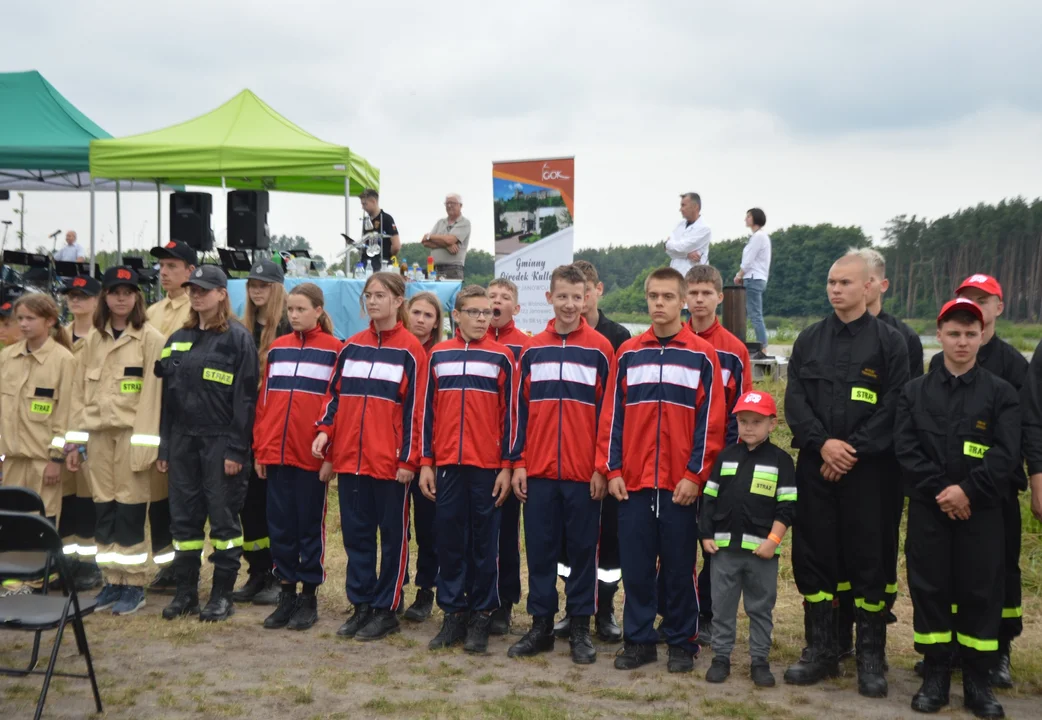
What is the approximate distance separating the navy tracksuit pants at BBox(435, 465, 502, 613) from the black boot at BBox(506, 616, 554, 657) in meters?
0.26

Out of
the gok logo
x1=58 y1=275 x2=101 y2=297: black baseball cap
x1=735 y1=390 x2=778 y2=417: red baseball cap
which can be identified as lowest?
x1=735 y1=390 x2=778 y2=417: red baseball cap

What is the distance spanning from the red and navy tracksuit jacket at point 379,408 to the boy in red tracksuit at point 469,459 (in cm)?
11

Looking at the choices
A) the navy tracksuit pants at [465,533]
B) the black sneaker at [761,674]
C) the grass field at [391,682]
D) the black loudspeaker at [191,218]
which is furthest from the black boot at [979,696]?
the black loudspeaker at [191,218]

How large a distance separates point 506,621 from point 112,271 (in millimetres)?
3400

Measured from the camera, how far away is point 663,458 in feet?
16.3

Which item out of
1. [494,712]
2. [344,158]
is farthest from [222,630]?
[344,158]

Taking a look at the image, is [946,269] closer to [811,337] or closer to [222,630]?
[811,337]

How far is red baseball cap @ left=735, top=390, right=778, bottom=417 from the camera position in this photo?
477 centimetres

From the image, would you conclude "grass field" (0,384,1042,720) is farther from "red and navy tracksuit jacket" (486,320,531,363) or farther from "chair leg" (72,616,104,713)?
"red and navy tracksuit jacket" (486,320,531,363)

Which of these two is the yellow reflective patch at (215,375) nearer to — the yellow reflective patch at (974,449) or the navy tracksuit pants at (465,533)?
the navy tracksuit pants at (465,533)

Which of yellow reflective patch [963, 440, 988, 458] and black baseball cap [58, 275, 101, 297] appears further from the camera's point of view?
black baseball cap [58, 275, 101, 297]

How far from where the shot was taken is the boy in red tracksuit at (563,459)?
5.20 metres

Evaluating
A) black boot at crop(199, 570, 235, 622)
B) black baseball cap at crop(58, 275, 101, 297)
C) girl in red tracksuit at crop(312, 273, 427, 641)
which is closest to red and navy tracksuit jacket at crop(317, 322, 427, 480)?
girl in red tracksuit at crop(312, 273, 427, 641)

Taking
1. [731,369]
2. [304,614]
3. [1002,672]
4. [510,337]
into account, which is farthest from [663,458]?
[304,614]
